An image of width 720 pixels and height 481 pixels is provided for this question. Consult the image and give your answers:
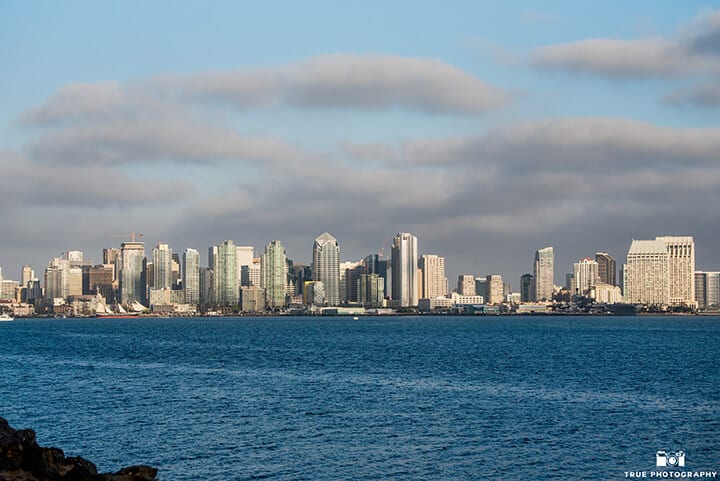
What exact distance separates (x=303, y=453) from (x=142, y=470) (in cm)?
1354

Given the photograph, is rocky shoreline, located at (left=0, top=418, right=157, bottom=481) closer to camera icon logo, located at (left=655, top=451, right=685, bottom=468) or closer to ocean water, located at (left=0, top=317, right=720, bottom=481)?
ocean water, located at (left=0, top=317, right=720, bottom=481)

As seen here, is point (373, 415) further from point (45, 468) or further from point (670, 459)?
point (45, 468)

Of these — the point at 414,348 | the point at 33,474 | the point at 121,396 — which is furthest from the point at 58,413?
the point at 414,348

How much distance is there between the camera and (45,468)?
29031 millimetres

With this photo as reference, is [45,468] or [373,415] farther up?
[45,468]

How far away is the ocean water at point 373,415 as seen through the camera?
40031mm

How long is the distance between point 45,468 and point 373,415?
86.4ft

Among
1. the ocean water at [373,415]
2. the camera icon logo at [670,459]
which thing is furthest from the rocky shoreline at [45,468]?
the camera icon logo at [670,459]

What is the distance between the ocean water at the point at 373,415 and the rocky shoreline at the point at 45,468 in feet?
25.5
